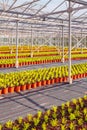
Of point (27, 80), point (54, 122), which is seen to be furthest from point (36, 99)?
point (54, 122)

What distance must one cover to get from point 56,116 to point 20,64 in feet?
43.6

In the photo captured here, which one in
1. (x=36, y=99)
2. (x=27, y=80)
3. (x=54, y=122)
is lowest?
(x=36, y=99)

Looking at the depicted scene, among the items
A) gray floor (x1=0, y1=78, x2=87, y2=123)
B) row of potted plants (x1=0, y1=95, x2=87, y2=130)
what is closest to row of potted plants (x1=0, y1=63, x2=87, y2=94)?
gray floor (x1=0, y1=78, x2=87, y2=123)

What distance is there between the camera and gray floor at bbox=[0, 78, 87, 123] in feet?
23.8

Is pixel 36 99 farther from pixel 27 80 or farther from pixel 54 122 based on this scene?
pixel 54 122

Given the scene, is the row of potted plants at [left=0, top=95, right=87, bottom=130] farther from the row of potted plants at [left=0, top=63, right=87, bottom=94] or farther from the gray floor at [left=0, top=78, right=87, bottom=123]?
the row of potted plants at [left=0, top=63, right=87, bottom=94]

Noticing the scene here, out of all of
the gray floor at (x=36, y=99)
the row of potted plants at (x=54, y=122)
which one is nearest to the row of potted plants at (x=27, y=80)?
the gray floor at (x=36, y=99)

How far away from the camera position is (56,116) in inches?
251

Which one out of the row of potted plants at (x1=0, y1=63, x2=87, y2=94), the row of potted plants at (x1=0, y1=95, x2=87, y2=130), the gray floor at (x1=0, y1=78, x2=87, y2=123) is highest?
the row of potted plants at (x1=0, y1=63, x2=87, y2=94)

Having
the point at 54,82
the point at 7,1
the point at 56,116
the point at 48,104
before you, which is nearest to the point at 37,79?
the point at 54,82

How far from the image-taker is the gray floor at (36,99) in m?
7.27

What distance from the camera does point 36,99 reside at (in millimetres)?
8758

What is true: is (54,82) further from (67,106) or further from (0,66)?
(0,66)

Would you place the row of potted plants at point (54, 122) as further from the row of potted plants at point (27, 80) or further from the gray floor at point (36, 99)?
the row of potted plants at point (27, 80)
